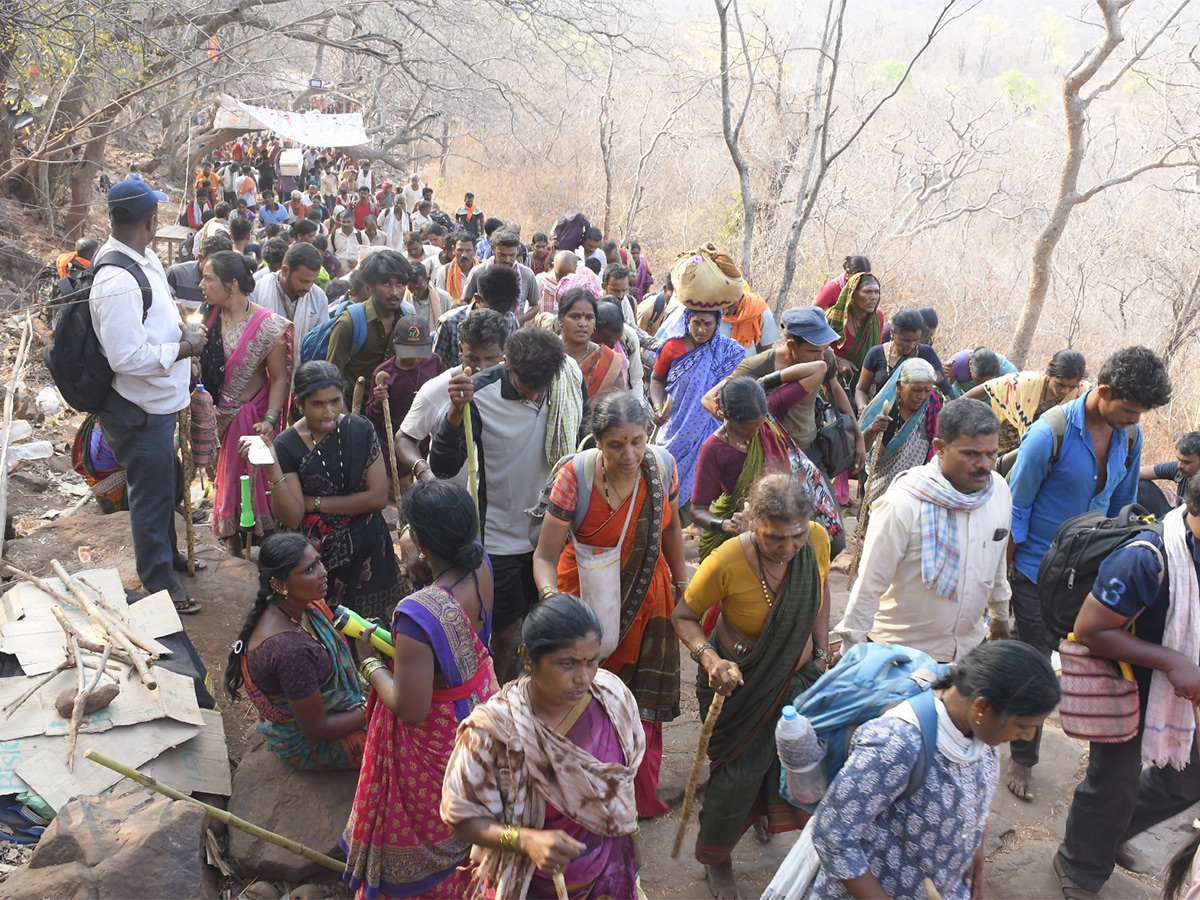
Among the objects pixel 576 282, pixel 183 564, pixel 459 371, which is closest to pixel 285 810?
pixel 459 371

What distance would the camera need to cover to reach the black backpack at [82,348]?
4.16 meters

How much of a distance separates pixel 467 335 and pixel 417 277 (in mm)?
2070

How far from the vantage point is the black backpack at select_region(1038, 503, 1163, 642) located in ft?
10.4

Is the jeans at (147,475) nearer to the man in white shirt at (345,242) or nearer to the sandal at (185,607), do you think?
the sandal at (185,607)

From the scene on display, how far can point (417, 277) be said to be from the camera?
6027 mm

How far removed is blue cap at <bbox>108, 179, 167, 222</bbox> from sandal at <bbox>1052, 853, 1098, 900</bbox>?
472 cm

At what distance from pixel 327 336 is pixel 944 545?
12.3 ft

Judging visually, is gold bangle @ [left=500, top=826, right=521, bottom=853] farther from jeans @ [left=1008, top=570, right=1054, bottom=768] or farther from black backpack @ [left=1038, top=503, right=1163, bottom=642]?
A: jeans @ [left=1008, top=570, right=1054, bottom=768]

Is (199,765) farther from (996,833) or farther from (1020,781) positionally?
(1020,781)

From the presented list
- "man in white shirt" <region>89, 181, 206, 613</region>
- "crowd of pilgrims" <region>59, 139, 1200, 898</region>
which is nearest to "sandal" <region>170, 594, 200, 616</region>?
"man in white shirt" <region>89, 181, 206, 613</region>

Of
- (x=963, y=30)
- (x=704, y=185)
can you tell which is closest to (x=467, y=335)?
(x=704, y=185)

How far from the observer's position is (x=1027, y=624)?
13.7 ft

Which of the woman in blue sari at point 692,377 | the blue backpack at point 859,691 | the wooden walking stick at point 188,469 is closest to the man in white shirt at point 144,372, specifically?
the wooden walking stick at point 188,469

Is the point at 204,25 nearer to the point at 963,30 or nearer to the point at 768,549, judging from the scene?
the point at 768,549
